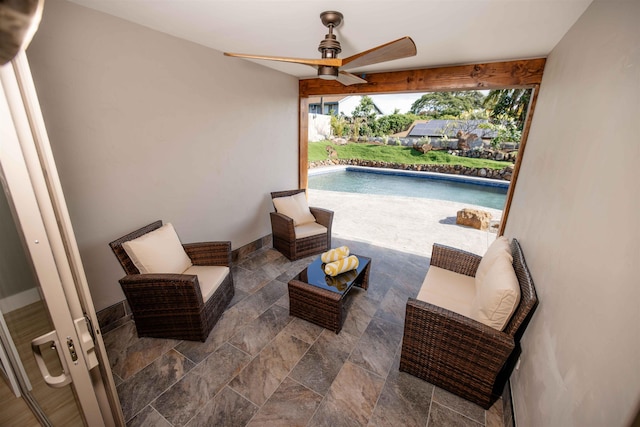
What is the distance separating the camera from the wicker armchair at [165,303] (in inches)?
79.3

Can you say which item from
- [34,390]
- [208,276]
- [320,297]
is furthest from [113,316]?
[320,297]

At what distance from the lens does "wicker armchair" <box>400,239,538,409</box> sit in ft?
5.26

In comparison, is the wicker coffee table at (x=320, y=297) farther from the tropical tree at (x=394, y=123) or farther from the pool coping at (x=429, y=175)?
the tropical tree at (x=394, y=123)

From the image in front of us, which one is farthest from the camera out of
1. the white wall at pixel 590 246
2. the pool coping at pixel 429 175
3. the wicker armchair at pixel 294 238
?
the pool coping at pixel 429 175

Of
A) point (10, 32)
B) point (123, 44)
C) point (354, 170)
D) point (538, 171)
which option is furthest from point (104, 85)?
point (354, 170)

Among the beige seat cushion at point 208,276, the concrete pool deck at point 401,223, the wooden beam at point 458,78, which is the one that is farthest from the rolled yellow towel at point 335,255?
the wooden beam at point 458,78

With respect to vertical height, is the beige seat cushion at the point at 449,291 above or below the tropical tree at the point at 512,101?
below

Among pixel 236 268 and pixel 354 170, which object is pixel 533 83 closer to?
pixel 236 268

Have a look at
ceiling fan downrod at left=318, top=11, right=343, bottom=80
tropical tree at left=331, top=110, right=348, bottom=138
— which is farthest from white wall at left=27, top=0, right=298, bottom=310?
tropical tree at left=331, top=110, right=348, bottom=138

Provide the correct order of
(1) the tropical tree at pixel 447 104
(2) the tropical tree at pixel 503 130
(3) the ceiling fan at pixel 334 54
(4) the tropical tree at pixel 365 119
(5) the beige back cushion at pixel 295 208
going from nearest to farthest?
(3) the ceiling fan at pixel 334 54 < (5) the beige back cushion at pixel 295 208 < (2) the tropical tree at pixel 503 130 < (1) the tropical tree at pixel 447 104 < (4) the tropical tree at pixel 365 119

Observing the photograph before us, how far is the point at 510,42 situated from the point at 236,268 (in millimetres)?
3666

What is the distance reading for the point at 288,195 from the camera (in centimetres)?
402

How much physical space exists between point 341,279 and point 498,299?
1277 mm

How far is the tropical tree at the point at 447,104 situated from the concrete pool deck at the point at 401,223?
1125 cm
